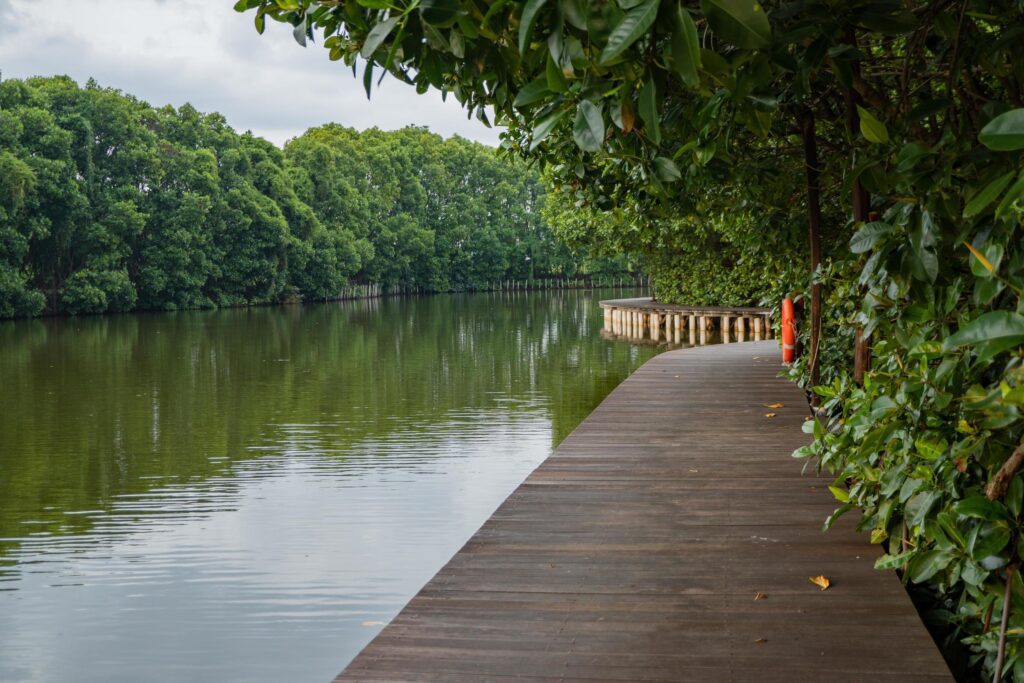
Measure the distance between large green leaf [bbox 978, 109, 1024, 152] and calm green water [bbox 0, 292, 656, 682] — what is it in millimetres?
5771

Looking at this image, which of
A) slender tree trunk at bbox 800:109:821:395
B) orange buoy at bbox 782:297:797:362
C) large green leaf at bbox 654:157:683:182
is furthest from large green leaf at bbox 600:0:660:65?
orange buoy at bbox 782:297:797:362

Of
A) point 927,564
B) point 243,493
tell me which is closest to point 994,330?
point 927,564

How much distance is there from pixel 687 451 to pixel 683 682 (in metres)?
4.48

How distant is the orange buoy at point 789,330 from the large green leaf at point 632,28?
1075cm

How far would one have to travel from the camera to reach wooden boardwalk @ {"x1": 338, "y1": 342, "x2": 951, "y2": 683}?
359 centimetres

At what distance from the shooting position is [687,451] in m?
7.86

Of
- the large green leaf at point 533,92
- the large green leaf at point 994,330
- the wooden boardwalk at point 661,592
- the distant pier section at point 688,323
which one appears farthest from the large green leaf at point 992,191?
the distant pier section at point 688,323

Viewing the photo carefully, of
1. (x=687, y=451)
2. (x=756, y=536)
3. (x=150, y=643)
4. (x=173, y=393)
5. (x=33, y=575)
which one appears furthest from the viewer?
(x=173, y=393)

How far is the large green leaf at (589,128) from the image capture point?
6.14 ft

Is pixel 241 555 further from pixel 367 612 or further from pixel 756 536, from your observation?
pixel 756 536

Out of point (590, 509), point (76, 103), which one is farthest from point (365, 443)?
point (76, 103)

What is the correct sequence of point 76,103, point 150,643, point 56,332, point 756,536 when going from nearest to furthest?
point 756,536 → point 150,643 → point 56,332 → point 76,103

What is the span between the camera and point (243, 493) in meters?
11.2

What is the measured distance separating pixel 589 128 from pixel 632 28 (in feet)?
1.31
